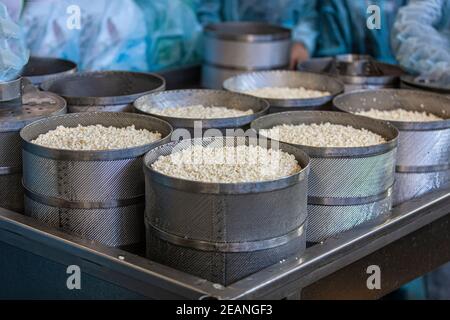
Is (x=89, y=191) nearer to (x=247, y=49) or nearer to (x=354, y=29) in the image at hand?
(x=247, y=49)

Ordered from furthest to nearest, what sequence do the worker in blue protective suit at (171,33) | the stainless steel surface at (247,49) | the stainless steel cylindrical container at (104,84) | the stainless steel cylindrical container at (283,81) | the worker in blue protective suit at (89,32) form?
the worker in blue protective suit at (171,33) → the stainless steel surface at (247,49) → the worker in blue protective suit at (89,32) → the stainless steel cylindrical container at (283,81) → the stainless steel cylindrical container at (104,84)

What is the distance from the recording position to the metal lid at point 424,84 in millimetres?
2469

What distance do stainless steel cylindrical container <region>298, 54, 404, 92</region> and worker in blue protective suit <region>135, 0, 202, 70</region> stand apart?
2.13 feet

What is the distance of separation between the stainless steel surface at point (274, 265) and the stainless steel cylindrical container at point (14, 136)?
0.41ft

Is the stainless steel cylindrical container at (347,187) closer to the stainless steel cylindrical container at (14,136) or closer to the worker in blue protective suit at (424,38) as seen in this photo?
the stainless steel cylindrical container at (14,136)

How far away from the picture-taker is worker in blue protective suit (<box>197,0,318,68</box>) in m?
3.48

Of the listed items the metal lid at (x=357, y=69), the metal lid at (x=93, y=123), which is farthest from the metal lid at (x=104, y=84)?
the metal lid at (x=357, y=69)

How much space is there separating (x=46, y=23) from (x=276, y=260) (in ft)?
5.17

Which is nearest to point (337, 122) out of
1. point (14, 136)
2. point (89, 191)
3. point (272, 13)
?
point (89, 191)

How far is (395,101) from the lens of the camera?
236 centimetres

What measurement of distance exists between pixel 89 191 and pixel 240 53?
146cm

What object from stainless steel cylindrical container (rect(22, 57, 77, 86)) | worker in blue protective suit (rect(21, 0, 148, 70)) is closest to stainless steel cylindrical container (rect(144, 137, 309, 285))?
stainless steel cylindrical container (rect(22, 57, 77, 86))

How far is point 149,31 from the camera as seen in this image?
10.4ft
